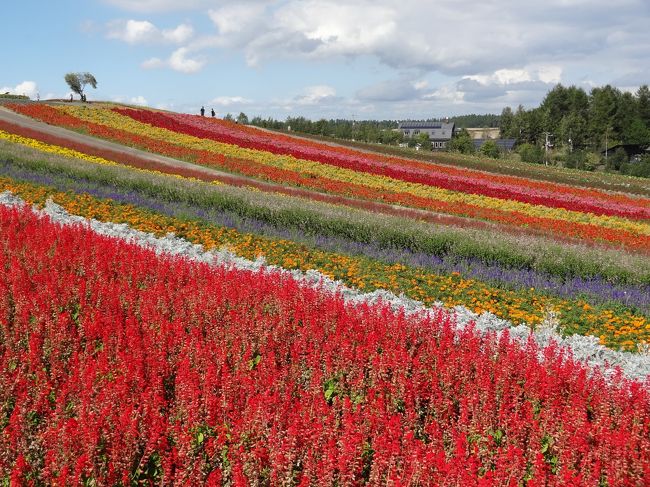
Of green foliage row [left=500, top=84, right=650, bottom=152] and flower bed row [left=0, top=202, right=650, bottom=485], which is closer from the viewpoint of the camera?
flower bed row [left=0, top=202, right=650, bottom=485]

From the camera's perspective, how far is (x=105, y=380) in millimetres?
5109

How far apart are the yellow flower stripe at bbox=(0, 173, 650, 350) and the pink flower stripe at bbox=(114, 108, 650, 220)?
64.4 ft

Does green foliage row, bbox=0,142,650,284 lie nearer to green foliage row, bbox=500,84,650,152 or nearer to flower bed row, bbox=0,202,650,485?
flower bed row, bbox=0,202,650,485

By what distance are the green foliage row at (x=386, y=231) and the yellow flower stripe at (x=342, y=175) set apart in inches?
→ 435

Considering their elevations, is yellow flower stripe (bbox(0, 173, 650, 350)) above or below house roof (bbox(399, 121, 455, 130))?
below

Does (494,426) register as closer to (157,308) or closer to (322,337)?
(322,337)

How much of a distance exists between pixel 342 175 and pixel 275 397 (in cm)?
2849

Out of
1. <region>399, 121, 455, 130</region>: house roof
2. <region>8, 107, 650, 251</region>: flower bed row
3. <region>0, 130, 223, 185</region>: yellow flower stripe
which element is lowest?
<region>8, 107, 650, 251</region>: flower bed row

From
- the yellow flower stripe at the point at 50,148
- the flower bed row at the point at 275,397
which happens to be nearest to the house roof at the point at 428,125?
the yellow flower stripe at the point at 50,148

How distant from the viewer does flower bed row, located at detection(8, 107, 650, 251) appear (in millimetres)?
21922

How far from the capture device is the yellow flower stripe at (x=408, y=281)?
8.81 m

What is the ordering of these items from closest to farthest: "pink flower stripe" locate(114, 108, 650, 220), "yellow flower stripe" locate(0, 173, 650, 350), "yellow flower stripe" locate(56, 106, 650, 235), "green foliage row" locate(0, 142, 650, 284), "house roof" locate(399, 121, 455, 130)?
"yellow flower stripe" locate(0, 173, 650, 350), "green foliage row" locate(0, 142, 650, 284), "yellow flower stripe" locate(56, 106, 650, 235), "pink flower stripe" locate(114, 108, 650, 220), "house roof" locate(399, 121, 455, 130)

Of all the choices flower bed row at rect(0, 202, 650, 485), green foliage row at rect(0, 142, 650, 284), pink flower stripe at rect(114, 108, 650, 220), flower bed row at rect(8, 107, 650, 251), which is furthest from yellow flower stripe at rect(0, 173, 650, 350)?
pink flower stripe at rect(114, 108, 650, 220)

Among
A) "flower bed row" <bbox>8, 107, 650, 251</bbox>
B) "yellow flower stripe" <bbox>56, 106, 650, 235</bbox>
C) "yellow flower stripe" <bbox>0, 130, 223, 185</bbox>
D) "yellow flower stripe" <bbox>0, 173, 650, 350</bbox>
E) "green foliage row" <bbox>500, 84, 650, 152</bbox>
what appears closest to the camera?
"yellow flower stripe" <bbox>0, 173, 650, 350</bbox>
